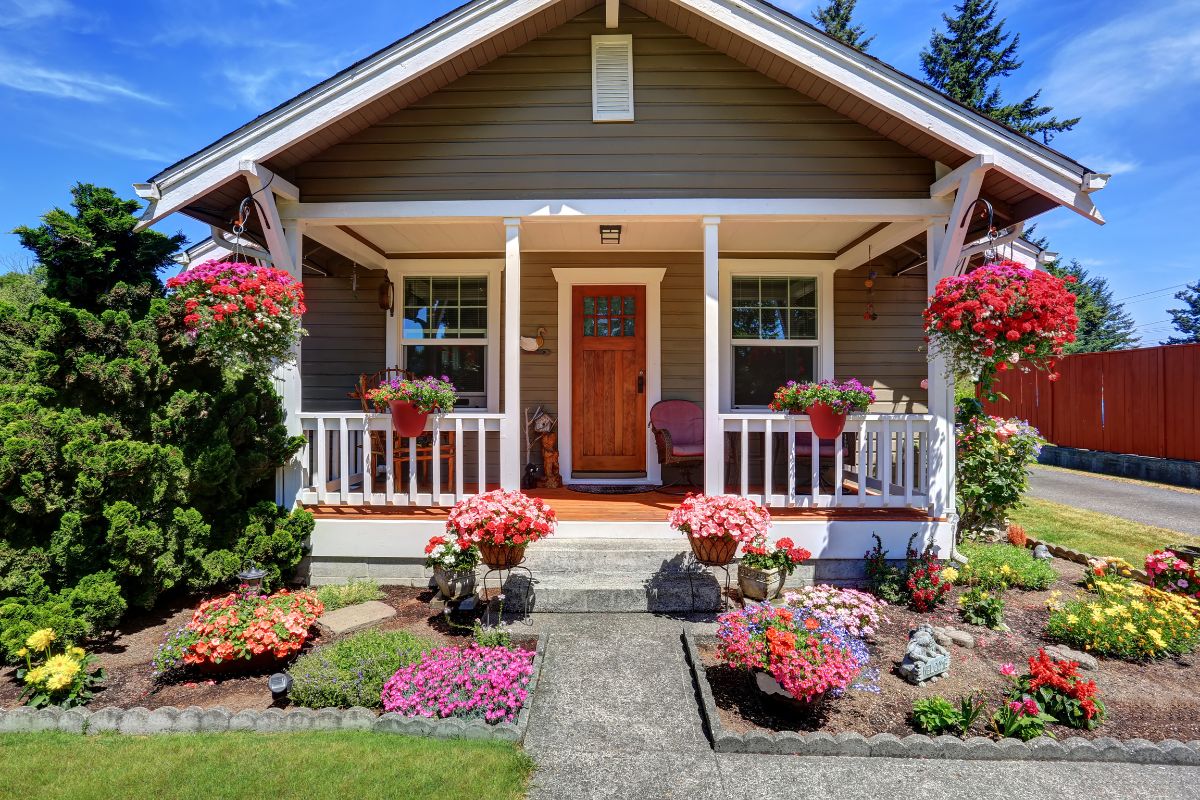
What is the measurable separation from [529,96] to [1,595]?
4921 mm

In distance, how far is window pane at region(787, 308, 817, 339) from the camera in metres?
6.41

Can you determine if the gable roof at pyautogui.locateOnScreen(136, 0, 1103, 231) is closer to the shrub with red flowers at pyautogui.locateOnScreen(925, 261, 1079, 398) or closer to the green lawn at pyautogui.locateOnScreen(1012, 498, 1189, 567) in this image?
the shrub with red flowers at pyautogui.locateOnScreen(925, 261, 1079, 398)

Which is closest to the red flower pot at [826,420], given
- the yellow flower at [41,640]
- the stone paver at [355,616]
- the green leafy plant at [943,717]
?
the green leafy plant at [943,717]

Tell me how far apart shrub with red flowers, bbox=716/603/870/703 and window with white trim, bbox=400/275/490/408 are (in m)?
4.23

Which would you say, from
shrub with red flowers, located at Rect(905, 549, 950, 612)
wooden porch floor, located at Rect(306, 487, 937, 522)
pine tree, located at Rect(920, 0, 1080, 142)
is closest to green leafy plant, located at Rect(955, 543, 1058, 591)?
shrub with red flowers, located at Rect(905, 549, 950, 612)

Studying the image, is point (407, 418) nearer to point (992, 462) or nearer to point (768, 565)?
point (768, 565)

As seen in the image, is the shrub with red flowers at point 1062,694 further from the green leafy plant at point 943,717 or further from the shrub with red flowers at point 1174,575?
the shrub with red flowers at point 1174,575

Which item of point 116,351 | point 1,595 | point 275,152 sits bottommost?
point 1,595

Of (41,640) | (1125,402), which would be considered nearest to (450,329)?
(41,640)

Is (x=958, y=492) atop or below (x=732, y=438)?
below

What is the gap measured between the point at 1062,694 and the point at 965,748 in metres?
0.69

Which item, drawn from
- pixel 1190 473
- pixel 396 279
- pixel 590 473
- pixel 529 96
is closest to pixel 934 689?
pixel 590 473

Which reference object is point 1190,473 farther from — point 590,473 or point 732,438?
point 590,473

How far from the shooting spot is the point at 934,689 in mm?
3031
